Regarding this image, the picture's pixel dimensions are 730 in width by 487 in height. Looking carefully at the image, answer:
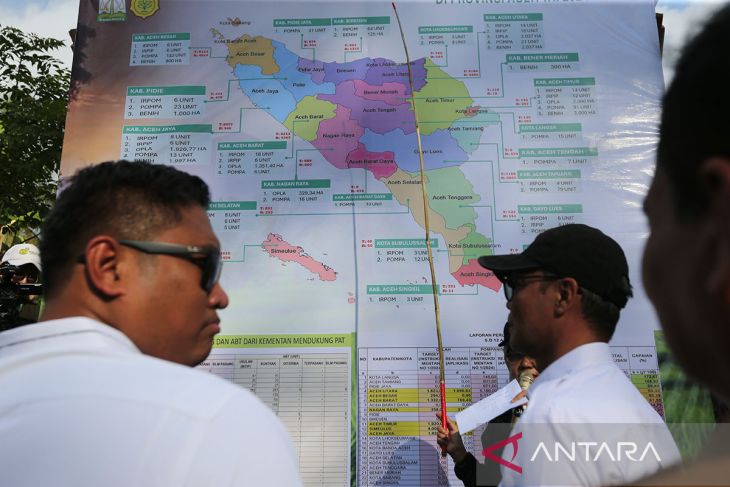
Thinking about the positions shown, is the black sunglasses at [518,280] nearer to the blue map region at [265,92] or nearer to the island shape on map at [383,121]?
the island shape on map at [383,121]

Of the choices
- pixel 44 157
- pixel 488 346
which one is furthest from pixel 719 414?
pixel 44 157

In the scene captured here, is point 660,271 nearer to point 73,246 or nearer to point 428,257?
point 73,246

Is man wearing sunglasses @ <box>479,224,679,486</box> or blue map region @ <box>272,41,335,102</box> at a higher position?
blue map region @ <box>272,41,335,102</box>

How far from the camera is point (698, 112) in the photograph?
1.55ft

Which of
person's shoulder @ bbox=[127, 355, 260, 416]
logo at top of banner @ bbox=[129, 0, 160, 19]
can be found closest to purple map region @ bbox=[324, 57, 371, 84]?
logo at top of banner @ bbox=[129, 0, 160, 19]

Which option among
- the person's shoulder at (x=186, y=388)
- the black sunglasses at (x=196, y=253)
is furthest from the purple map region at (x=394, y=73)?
the person's shoulder at (x=186, y=388)

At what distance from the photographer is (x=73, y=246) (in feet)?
4.01

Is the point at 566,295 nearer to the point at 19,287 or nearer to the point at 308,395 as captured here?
the point at 308,395

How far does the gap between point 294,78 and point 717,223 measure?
3263 millimetres

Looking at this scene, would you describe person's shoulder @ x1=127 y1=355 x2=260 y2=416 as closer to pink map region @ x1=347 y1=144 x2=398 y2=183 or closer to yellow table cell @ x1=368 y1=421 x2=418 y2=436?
yellow table cell @ x1=368 y1=421 x2=418 y2=436

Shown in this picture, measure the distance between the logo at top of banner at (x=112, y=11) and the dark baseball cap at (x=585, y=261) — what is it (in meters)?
3.21

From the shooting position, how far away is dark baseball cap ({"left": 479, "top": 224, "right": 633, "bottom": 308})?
1666mm

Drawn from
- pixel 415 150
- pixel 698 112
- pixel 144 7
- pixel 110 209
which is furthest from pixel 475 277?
pixel 144 7

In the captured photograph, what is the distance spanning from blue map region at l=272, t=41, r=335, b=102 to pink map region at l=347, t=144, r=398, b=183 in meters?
0.49
